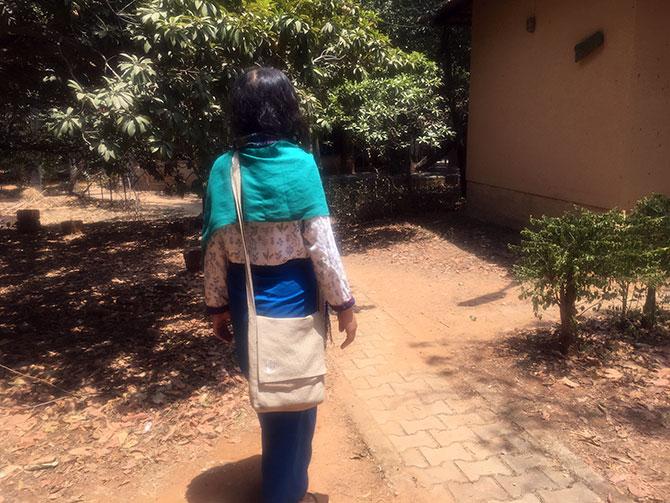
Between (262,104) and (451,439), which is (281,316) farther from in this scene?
(451,439)

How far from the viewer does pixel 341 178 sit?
11.3 metres

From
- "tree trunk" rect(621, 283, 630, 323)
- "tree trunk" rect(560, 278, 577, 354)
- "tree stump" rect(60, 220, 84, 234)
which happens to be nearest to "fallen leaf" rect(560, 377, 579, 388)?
"tree trunk" rect(560, 278, 577, 354)

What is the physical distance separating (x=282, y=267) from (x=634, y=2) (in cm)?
604

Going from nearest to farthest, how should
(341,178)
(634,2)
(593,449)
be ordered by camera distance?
(593,449) → (634,2) → (341,178)

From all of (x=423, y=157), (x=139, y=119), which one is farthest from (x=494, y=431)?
(x=423, y=157)

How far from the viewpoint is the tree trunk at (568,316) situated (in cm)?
405

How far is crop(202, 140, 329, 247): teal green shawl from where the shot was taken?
2.23m

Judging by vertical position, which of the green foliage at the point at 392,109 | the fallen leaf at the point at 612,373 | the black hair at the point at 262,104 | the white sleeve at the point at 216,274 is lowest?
the fallen leaf at the point at 612,373

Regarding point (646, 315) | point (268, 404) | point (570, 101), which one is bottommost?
point (646, 315)

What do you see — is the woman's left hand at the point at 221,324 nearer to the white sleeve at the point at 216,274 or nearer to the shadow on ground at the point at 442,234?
the white sleeve at the point at 216,274

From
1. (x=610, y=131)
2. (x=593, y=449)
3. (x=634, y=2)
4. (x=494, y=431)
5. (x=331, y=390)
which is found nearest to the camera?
(x=593, y=449)

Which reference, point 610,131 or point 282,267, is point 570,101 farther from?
point 282,267

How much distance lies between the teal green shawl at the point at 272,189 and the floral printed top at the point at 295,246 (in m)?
0.04

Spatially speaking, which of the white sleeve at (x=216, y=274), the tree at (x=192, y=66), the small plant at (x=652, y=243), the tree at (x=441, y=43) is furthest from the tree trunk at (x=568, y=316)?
the tree at (x=441, y=43)
